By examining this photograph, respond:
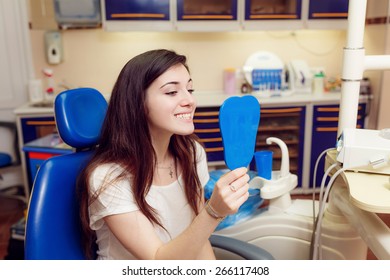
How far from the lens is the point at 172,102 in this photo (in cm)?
107

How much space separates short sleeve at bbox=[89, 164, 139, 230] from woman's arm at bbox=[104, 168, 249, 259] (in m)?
0.02

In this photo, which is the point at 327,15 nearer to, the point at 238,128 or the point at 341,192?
the point at 341,192

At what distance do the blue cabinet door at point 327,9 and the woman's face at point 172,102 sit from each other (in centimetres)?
257

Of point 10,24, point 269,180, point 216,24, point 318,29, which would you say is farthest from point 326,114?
point 10,24

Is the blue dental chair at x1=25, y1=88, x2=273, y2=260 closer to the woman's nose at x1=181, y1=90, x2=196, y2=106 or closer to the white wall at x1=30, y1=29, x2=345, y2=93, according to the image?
the woman's nose at x1=181, y1=90, x2=196, y2=106

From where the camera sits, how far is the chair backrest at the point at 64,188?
1073 mm

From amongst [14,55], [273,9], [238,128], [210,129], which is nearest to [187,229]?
[238,128]

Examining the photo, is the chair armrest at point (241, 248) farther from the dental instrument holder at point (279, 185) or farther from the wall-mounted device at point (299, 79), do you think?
the wall-mounted device at point (299, 79)

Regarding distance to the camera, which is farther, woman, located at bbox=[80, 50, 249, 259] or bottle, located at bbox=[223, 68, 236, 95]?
bottle, located at bbox=[223, 68, 236, 95]

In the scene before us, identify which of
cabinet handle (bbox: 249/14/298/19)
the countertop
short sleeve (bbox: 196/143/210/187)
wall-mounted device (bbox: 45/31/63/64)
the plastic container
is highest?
cabinet handle (bbox: 249/14/298/19)

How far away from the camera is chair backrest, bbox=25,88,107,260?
1073 millimetres

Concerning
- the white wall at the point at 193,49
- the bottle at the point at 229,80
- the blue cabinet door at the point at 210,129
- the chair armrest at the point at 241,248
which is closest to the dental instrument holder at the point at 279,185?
the chair armrest at the point at 241,248

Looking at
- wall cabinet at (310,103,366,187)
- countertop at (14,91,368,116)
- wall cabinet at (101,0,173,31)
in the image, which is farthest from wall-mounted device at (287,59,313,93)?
wall cabinet at (101,0,173,31)

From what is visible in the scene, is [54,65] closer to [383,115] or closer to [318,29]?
[318,29]
